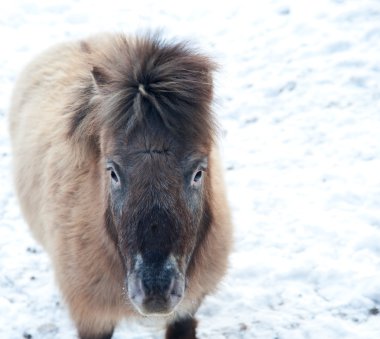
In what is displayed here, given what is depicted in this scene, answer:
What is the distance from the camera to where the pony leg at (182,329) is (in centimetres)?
398

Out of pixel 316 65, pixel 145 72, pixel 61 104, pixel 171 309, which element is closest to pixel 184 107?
pixel 145 72

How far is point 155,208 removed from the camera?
2785 mm

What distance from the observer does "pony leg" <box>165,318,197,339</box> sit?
3.98m

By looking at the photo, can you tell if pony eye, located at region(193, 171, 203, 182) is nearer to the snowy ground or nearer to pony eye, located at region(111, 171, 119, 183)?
pony eye, located at region(111, 171, 119, 183)

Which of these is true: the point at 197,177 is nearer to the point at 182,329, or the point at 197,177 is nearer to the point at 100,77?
the point at 100,77

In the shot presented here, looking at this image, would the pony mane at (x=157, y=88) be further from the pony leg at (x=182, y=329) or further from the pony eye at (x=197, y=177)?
the pony leg at (x=182, y=329)

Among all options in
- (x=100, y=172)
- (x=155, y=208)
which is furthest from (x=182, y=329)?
Answer: (x=155, y=208)

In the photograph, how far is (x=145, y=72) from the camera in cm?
304

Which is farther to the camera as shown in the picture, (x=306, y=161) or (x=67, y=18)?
(x=67, y=18)

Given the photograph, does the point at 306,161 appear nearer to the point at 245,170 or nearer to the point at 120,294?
the point at 245,170

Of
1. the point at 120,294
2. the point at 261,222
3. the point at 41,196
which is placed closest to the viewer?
the point at 120,294

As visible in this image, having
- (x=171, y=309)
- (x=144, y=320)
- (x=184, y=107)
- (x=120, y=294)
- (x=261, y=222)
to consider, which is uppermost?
(x=184, y=107)

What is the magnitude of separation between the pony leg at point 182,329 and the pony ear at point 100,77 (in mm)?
1623

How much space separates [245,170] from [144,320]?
2338 millimetres
